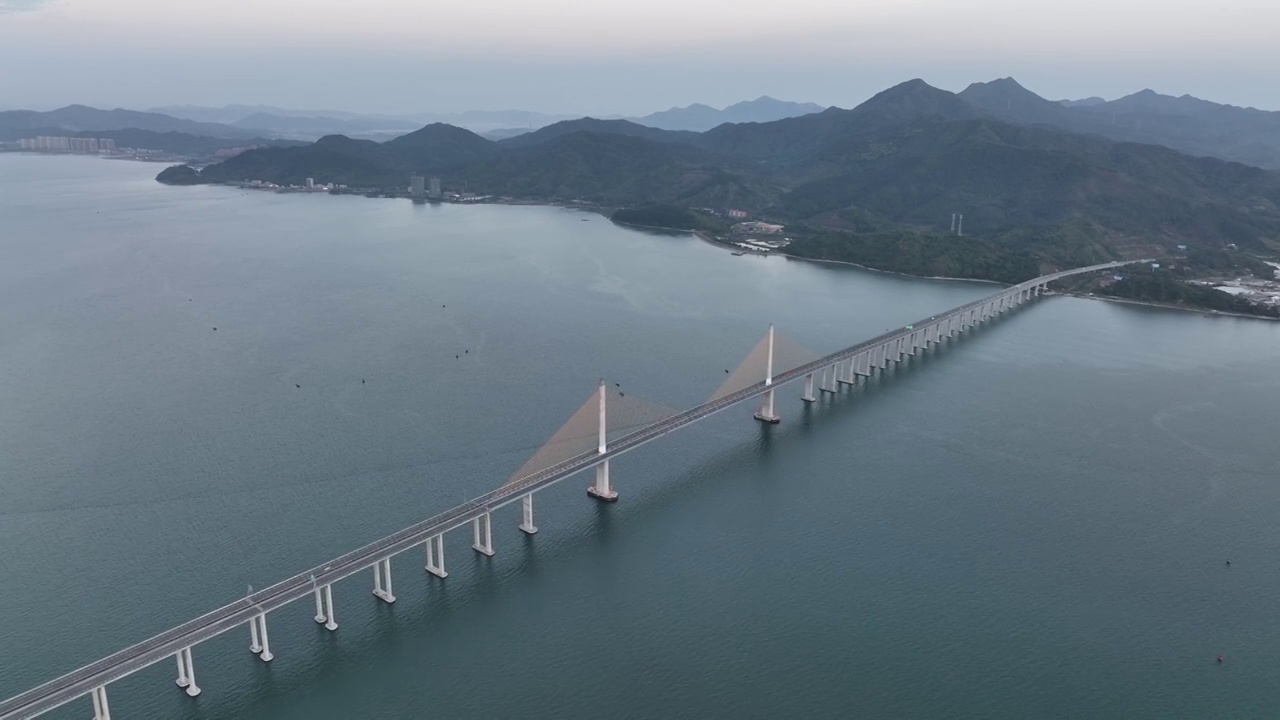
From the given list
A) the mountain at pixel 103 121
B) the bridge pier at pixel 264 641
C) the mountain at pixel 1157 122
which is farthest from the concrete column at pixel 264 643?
the mountain at pixel 103 121

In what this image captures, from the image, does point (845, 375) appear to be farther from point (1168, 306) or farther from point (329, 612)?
A: point (1168, 306)

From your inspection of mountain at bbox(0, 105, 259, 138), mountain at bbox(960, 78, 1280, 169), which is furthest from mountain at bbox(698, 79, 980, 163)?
mountain at bbox(0, 105, 259, 138)

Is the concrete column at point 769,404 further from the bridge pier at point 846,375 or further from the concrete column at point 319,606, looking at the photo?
the concrete column at point 319,606

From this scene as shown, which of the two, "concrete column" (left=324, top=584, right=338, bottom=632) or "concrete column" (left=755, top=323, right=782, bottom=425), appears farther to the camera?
"concrete column" (left=755, top=323, right=782, bottom=425)

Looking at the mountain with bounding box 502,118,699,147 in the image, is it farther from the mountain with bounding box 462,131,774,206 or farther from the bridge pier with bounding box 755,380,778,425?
the bridge pier with bounding box 755,380,778,425

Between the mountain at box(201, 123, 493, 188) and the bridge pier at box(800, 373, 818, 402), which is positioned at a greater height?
the mountain at box(201, 123, 493, 188)

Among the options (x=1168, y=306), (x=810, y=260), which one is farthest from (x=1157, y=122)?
(x=1168, y=306)

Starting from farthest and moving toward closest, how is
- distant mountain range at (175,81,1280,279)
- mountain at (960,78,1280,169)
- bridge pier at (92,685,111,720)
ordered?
1. mountain at (960,78,1280,169)
2. distant mountain range at (175,81,1280,279)
3. bridge pier at (92,685,111,720)
